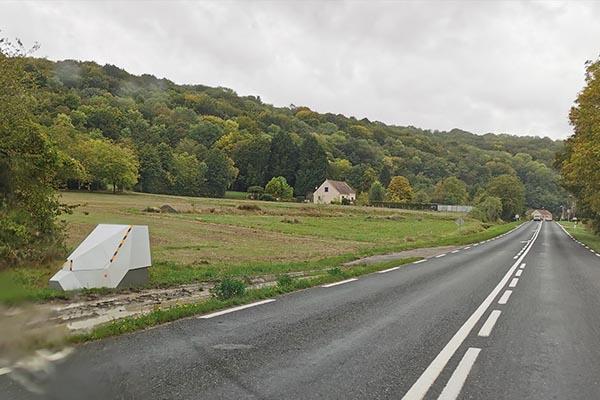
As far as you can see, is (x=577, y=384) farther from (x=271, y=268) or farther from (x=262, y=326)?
(x=271, y=268)

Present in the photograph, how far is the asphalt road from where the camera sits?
4203 mm

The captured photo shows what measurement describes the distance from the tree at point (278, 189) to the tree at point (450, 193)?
44.7 meters

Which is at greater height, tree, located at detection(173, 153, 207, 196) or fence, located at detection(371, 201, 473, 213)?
tree, located at detection(173, 153, 207, 196)

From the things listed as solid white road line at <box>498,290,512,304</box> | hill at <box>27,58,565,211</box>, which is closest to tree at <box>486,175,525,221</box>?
hill at <box>27,58,565,211</box>

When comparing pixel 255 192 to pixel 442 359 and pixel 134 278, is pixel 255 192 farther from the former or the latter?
pixel 442 359

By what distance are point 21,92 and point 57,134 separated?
240 cm

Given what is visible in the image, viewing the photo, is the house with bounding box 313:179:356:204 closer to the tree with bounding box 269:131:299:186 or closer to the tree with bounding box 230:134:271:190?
the tree with bounding box 269:131:299:186

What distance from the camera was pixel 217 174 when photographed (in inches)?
3957

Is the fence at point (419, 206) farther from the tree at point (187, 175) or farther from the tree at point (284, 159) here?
the tree at point (187, 175)

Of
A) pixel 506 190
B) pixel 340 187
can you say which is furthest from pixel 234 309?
pixel 340 187

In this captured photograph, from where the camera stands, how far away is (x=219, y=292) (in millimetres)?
8914

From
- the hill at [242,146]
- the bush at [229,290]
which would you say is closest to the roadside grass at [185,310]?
the bush at [229,290]

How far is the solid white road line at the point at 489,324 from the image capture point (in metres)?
6.73

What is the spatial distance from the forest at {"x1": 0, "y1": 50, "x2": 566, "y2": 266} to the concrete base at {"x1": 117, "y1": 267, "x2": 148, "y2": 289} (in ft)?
11.4
